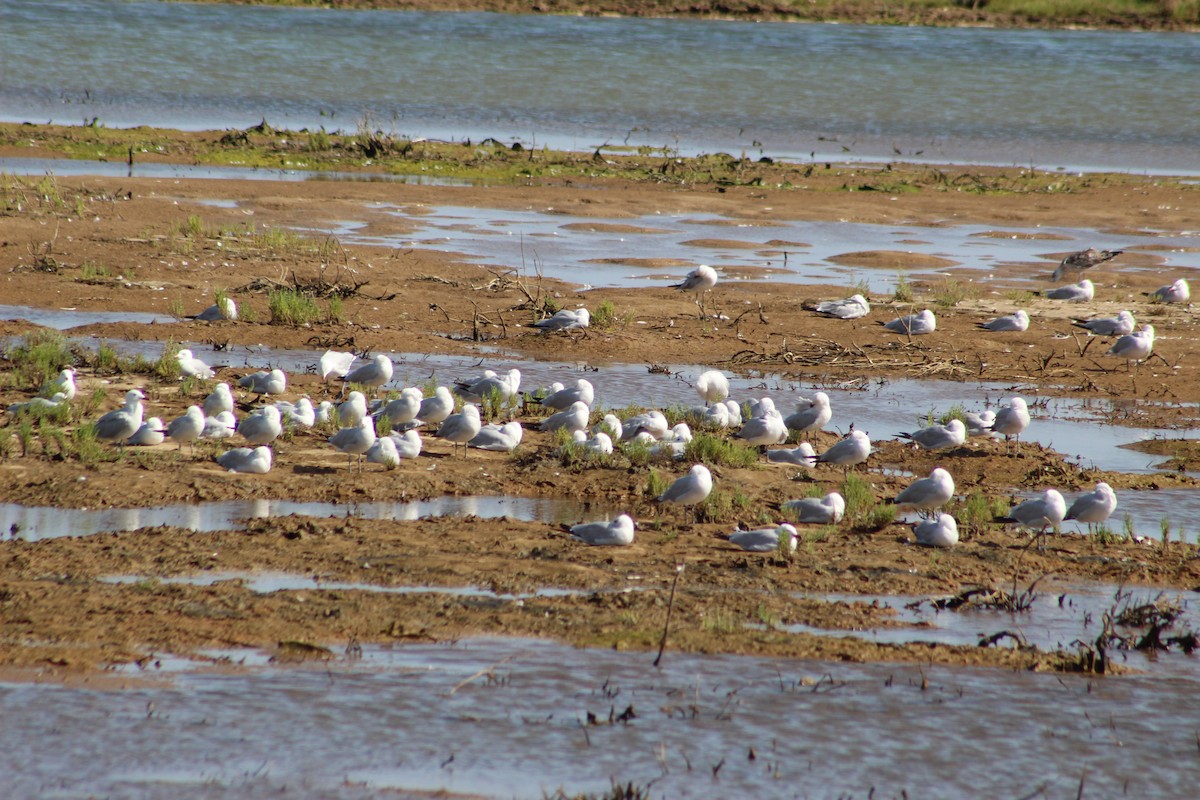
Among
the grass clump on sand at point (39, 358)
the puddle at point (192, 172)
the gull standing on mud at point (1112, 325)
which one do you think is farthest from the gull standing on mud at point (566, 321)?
the puddle at point (192, 172)

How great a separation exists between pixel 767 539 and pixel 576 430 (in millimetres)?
2534

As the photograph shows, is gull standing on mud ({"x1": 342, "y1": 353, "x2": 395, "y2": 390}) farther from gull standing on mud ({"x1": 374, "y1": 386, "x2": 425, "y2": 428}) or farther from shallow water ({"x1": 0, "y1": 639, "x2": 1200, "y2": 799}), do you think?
shallow water ({"x1": 0, "y1": 639, "x2": 1200, "y2": 799})

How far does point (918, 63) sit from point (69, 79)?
95.4ft

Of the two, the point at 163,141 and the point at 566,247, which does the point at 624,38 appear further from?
the point at 566,247

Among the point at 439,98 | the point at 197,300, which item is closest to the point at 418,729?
the point at 197,300

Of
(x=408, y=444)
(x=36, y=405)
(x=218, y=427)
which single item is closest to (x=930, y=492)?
(x=408, y=444)

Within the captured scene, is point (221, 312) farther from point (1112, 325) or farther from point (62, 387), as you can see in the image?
point (1112, 325)

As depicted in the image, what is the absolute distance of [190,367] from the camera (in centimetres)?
1193

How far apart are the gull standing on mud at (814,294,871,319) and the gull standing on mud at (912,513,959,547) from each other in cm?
763

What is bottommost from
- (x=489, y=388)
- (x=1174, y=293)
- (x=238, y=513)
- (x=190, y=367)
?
(x=238, y=513)

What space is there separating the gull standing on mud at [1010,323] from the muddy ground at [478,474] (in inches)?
5.8

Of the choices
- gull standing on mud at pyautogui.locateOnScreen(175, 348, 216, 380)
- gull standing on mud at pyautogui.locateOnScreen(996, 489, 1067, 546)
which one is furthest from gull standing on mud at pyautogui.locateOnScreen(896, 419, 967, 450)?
gull standing on mud at pyautogui.locateOnScreen(175, 348, 216, 380)

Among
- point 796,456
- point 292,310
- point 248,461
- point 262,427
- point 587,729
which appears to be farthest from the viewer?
point 292,310

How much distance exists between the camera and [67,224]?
63.6 feet
